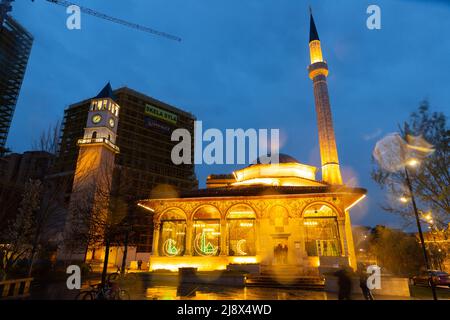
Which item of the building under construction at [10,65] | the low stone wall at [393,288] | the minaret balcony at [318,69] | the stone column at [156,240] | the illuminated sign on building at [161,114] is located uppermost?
the building under construction at [10,65]

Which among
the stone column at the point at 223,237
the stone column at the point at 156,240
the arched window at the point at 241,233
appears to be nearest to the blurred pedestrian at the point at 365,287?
the arched window at the point at 241,233

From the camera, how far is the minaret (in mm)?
26831

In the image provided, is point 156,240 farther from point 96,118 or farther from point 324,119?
point 96,118

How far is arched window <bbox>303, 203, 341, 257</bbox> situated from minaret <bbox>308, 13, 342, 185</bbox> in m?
6.56

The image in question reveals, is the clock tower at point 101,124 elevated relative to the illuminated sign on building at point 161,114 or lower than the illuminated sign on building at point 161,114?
lower

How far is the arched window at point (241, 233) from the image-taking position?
21000mm

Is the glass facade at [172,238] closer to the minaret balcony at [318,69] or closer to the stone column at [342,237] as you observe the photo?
the stone column at [342,237]

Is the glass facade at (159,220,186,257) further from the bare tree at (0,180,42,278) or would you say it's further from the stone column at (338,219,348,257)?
the bare tree at (0,180,42,278)

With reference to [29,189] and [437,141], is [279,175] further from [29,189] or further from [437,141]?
[29,189]

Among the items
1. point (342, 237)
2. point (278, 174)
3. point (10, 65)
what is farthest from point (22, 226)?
point (10, 65)

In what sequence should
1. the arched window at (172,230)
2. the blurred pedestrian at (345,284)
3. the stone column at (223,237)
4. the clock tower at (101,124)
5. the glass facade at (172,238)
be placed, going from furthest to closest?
the clock tower at (101,124)
the arched window at (172,230)
the glass facade at (172,238)
the stone column at (223,237)
the blurred pedestrian at (345,284)

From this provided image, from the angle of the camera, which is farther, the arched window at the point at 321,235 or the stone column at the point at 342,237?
the arched window at the point at 321,235

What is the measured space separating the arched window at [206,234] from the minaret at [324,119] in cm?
1201
